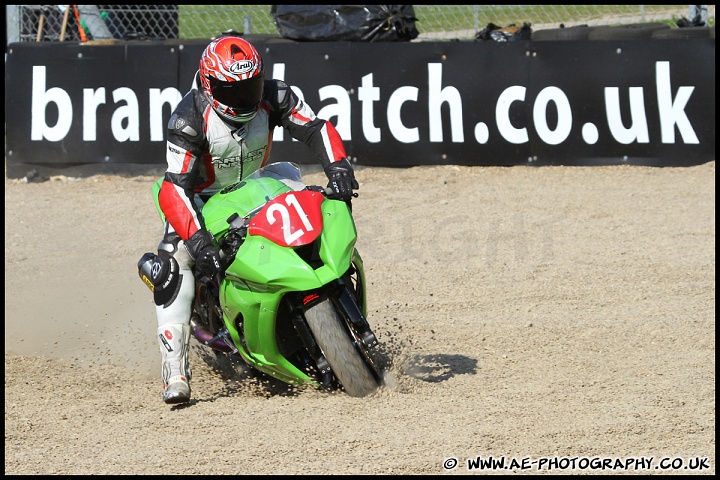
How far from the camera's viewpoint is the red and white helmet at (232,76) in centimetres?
489

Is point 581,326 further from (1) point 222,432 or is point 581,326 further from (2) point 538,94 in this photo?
(2) point 538,94

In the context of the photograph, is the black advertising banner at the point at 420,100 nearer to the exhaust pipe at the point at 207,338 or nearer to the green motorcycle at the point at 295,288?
the exhaust pipe at the point at 207,338

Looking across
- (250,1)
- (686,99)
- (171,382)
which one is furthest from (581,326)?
(250,1)

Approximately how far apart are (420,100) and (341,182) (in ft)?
18.3

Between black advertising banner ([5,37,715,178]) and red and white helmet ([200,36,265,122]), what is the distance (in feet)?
17.9

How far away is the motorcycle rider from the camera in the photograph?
193 inches

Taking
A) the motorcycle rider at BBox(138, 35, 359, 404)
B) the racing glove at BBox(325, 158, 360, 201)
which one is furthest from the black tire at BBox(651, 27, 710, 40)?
the racing glove at BBox(325, 158, 360, 201)

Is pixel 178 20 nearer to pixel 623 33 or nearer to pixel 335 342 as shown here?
pixel 623 33

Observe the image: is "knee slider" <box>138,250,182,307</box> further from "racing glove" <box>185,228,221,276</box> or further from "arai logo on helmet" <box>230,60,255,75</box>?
"arai logo on helmet" <box>230,60,255,75</box>

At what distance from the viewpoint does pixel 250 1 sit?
16844 millimetres

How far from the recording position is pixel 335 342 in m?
4.53

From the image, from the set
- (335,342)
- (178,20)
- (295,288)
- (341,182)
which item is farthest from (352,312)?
(178,20)

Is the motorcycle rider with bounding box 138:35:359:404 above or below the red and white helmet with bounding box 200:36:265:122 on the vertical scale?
below

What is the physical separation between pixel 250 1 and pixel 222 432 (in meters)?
13.5
